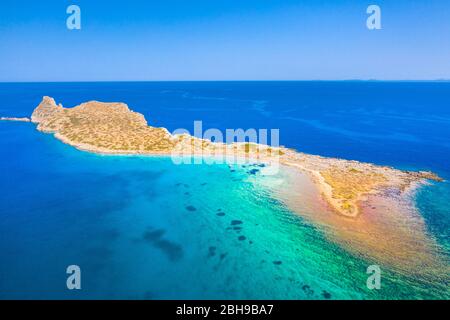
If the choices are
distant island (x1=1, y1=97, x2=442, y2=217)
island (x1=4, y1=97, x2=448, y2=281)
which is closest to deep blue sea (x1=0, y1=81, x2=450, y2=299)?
island (x1=4, y1=97, x2=448, y2=281)

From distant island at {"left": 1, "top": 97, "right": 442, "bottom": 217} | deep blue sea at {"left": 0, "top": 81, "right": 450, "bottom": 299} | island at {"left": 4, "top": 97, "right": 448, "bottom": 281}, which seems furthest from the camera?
distant island at {"left": 1, "top": 97, "right": 442, "bottom": 217}

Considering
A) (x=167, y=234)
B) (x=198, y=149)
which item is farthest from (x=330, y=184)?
(x=198, y=149)

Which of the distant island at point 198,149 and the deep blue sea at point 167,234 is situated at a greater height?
the distant island at point 198,149

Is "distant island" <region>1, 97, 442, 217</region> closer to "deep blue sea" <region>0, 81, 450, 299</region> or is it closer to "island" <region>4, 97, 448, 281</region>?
"island" <region>4, 97, 448, 281</region>

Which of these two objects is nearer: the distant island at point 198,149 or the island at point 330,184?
the island at point 330,184

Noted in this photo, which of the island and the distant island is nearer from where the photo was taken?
the island

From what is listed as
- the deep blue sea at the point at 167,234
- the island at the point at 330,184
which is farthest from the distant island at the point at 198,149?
the deep blue sea at the point at 167,234

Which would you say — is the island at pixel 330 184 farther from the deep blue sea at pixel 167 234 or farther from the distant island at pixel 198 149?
the deep blue sea at pixel 167 234
